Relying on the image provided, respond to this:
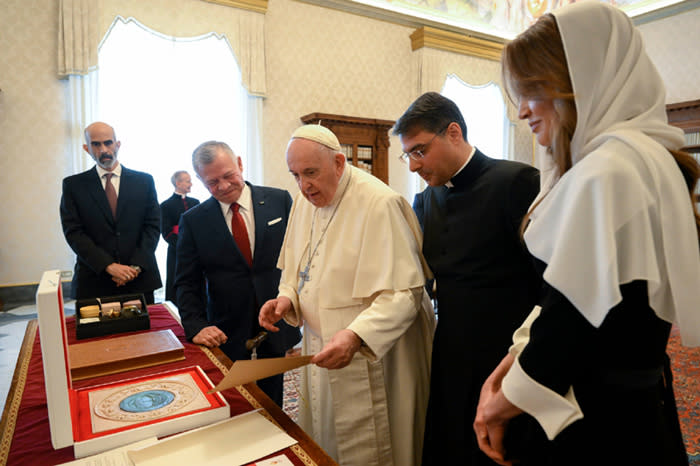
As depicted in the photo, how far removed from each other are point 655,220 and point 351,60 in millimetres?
8300

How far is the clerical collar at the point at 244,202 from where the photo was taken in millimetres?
2496

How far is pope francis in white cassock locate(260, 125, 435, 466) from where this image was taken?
1838 mm

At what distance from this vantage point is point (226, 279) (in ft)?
7.84

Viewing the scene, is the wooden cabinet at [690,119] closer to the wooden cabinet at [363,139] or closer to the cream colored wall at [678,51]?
the cream colored wall at [678,51]

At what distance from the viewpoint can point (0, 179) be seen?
607 centimetres

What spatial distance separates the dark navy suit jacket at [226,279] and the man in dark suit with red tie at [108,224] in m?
0.94

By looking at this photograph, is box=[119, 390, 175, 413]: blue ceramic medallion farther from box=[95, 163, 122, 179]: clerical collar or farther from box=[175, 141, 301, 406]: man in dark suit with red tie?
box=[95, 163, 122, 179]: clerical collar

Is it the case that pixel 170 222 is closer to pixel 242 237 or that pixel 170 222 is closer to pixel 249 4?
pixel 242 237

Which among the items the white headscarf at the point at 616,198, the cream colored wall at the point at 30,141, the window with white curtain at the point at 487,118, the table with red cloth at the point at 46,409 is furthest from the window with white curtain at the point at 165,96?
the white headscarf at the point at 616,198

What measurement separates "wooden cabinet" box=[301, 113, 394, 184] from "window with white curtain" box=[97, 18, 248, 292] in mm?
1406

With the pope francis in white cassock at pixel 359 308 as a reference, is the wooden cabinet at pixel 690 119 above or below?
above

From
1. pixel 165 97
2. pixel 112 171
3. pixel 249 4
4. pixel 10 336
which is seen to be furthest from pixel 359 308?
pixel 249 4

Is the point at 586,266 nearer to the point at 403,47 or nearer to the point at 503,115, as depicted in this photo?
the point at 403,47

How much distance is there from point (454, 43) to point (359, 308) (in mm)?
8859
